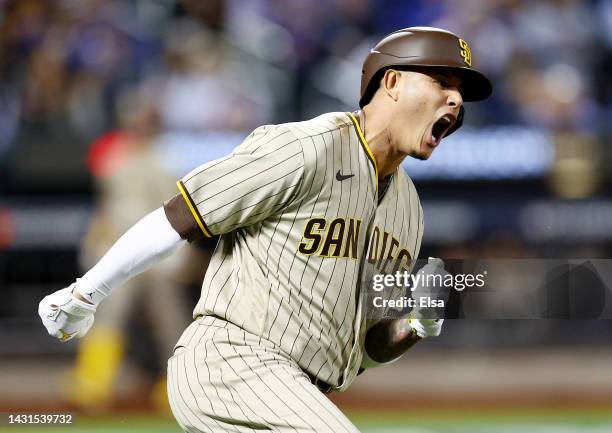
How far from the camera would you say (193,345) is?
304cm

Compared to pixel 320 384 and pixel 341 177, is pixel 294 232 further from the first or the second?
pixel 320 384

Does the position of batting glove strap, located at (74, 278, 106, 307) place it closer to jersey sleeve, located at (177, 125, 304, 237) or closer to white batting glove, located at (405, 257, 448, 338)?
jersey sleeve, located at (177, 125, 304, 237)

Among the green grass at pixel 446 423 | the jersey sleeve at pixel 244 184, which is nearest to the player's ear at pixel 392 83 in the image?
the jersey sleeve at pixel 244 184

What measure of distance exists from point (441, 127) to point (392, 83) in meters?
0.21

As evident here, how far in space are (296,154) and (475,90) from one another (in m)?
0.77

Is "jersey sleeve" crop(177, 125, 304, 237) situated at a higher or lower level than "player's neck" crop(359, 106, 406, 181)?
lower

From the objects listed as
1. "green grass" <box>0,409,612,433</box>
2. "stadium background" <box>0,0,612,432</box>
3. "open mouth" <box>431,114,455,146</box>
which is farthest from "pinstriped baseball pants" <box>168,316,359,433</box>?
"stadium background" <box>0,0,612,432</box>

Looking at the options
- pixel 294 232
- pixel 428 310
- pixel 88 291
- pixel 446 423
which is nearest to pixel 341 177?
pixel 294 232

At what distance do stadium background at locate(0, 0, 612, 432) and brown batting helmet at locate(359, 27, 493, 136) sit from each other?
16.5ft

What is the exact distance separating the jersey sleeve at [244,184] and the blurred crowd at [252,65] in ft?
18.2

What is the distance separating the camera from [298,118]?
28.1ft

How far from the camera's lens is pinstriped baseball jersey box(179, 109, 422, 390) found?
296cm

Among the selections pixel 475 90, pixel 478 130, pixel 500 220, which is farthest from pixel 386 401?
pixel 475 90

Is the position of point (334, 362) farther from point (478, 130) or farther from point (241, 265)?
point (478, 130)
